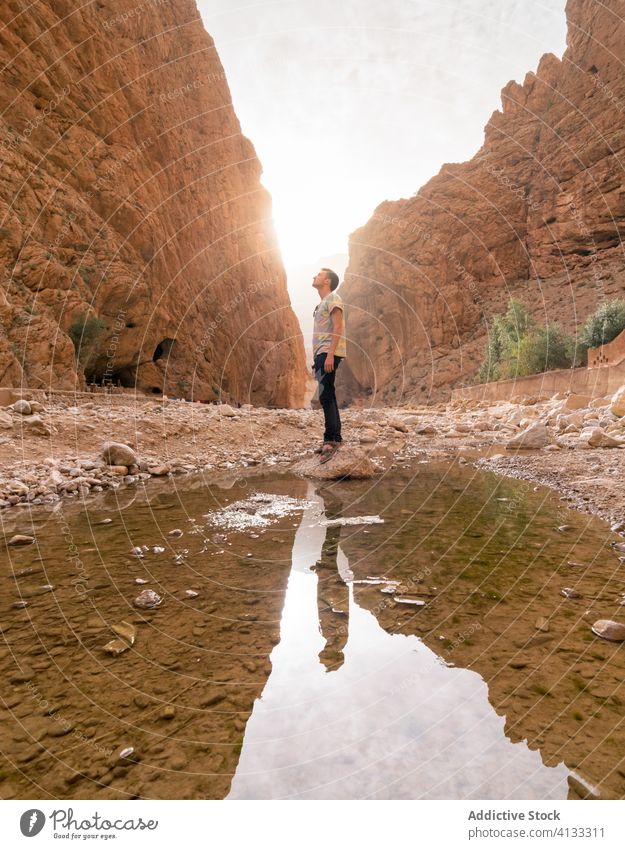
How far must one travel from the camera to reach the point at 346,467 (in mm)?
6984

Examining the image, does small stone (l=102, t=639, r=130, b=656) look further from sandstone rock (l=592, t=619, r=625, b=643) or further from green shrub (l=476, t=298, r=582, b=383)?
green shrub (l=476, t=298, r=582, b=383)

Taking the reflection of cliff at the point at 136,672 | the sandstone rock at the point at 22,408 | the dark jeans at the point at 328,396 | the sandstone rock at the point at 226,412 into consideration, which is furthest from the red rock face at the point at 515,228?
the reflection of cliff at the point at 136,672

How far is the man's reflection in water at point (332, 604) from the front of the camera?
198cm

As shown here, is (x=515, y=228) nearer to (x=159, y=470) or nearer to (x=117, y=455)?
(x=159, y=470)

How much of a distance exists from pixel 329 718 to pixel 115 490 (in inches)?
210

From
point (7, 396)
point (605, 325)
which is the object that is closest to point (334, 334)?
point (7, 396)

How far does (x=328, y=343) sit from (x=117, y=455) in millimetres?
4073

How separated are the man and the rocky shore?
677mm

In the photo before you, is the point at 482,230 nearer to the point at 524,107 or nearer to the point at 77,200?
the point at 524,107

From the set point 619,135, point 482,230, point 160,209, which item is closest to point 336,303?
point 160,209

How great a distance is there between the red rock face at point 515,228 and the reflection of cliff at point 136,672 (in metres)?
46.9

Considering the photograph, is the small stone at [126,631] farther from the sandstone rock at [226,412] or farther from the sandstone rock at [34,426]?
the sandstone rock at [226,412]

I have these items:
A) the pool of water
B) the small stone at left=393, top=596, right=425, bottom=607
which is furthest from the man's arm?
the small stone at left=393, top=596, right=425, bottom=607

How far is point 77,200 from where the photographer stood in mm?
18875
